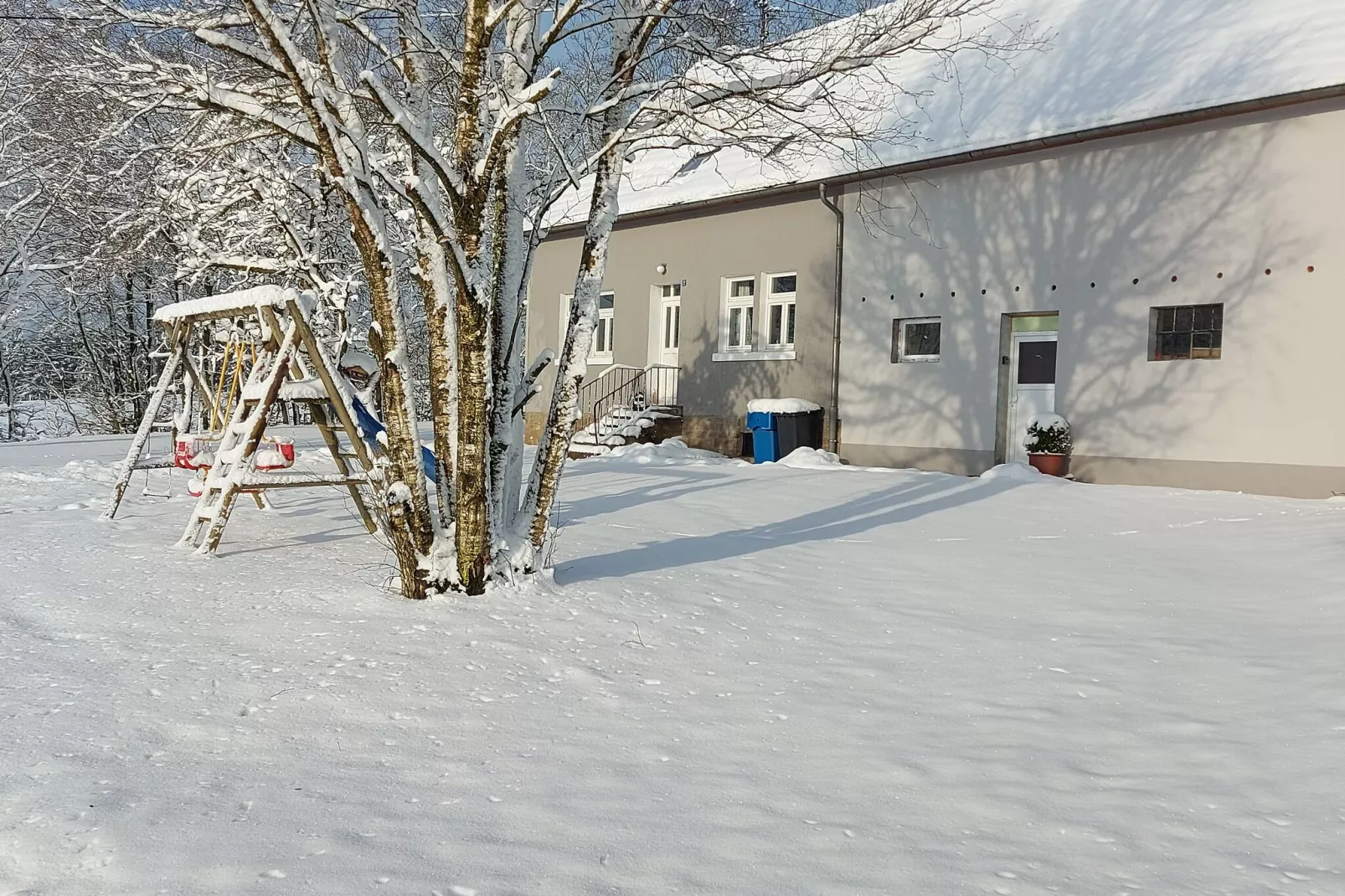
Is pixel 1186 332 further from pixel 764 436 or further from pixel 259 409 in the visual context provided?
pixel 259 409

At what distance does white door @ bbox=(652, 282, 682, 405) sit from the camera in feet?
56.6

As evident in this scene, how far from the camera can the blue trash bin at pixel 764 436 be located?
14375 millimetres

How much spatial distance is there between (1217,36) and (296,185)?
12.1 metres

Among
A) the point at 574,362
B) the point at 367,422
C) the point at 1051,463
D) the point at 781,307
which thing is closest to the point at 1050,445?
the point at 1051,463

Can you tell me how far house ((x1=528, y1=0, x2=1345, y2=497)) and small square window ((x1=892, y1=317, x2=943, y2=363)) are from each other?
0.03 metres

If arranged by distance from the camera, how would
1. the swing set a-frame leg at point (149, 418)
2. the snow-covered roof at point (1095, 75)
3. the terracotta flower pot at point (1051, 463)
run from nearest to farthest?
the swing set a-frame leg at point (149, 418) < the snow-covered roof at point (1095, 75) < the terracotta flower pot at point (1051, 463)

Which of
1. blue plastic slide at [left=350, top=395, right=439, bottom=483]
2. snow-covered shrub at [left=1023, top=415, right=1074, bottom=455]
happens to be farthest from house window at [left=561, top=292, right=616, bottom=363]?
blue plastic slide at [left=350, top=395, right=439, bottom=483]

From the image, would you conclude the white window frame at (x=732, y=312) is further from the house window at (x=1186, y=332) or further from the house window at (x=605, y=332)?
the house window at (x=1186, y=332)

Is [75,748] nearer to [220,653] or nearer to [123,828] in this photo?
[123,828]

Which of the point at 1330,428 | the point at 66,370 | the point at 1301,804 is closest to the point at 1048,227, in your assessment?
the point at 1330,428

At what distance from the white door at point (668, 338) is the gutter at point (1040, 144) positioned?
1443 millimetres

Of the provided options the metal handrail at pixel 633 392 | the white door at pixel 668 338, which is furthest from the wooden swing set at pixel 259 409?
the white door at pixel 668 338

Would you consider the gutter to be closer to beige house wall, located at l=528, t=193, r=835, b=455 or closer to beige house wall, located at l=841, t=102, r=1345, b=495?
beige house wall, located at l=841, t=102, r=1345, b=495

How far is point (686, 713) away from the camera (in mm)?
3498
